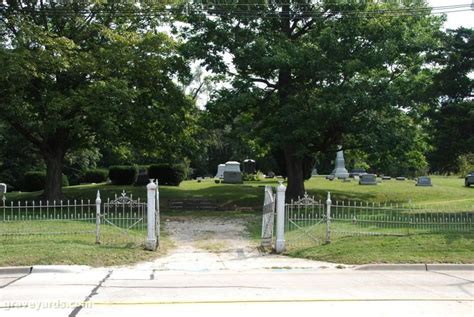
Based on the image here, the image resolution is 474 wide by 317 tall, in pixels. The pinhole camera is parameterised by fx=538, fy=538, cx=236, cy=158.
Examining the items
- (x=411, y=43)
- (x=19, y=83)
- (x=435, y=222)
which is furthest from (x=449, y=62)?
(x=19, y=83)

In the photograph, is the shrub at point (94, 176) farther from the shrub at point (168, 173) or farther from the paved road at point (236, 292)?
the paved road at point (236, 292)

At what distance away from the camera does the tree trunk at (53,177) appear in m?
27.4

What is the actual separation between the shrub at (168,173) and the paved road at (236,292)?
28.2 metres

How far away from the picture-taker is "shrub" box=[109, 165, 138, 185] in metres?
41.4

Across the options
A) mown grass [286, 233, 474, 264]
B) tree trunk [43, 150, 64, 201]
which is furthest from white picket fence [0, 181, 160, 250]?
tree trunk [43, 150, 64, 201]

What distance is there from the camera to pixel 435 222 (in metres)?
15.8

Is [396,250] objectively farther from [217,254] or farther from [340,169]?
[340,169]

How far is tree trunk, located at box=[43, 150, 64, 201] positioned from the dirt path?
1024 centimetres

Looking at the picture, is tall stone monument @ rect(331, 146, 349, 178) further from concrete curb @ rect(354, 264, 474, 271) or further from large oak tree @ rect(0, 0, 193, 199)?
concrete curb @ rect(354, 264, 474, 271)

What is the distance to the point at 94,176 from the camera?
49.1 meters

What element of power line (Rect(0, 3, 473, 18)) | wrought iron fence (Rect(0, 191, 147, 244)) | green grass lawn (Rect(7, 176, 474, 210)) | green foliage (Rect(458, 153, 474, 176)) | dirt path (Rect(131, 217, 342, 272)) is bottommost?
dirt path (Rect(131, 217, 342, 272))

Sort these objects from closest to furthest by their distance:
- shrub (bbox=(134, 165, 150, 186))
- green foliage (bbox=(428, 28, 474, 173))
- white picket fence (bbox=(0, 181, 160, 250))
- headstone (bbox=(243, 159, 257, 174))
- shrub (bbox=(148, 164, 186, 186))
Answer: white picket fence (bbox=(0, 181, 160, 250))
green foliage (bbox=(428, 28, 474, 173))
shrub (bbox=(148, 164, 186, 186))
shrub (bbox=(134, 165, 150, 186))
headstone (bbox=(243, 159, 257, 174))

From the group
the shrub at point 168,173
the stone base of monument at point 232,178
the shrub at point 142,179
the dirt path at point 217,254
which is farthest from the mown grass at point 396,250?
the stone base of monument at point 232,178

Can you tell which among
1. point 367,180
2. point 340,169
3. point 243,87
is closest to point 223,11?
point 243,87
